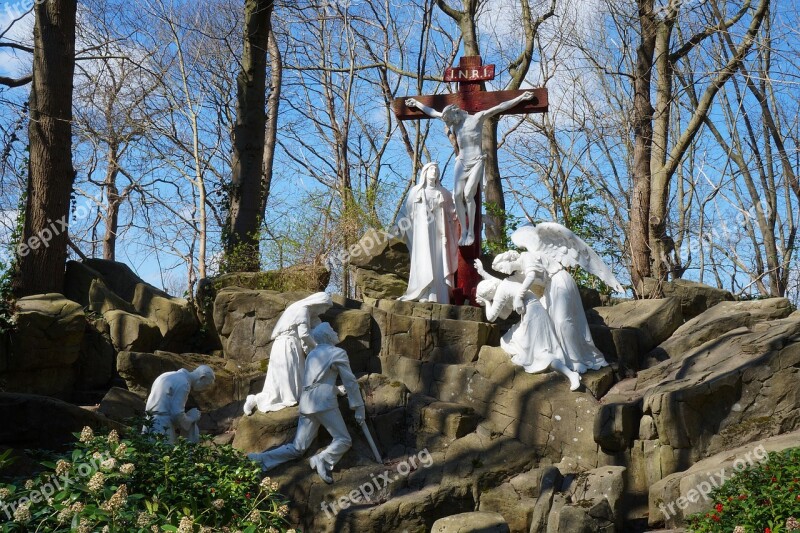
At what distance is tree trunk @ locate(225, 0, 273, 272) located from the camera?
16.1 m

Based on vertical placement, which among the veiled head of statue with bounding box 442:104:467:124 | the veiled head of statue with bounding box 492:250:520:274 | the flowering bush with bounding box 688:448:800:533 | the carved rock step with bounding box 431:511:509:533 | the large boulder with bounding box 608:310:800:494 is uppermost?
the veiled head of statue with bounding box 442:104:467:124

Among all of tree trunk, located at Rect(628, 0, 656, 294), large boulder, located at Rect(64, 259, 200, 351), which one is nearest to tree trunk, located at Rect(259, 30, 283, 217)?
large boulder, located at Rect(64, 259, 200, 351)

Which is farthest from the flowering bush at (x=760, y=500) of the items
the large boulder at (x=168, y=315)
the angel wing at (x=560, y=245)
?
the large boulder at (x=168, y=315)

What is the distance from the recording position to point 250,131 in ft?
53.3

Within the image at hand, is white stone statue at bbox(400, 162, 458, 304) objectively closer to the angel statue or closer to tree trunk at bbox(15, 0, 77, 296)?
the angel statue

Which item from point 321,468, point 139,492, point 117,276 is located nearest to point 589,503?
point 321,468

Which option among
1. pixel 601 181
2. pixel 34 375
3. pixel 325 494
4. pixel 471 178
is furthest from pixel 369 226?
pixel 601 181

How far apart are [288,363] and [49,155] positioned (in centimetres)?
635

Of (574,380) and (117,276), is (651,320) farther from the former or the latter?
(117,276)

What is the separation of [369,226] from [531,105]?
429cm

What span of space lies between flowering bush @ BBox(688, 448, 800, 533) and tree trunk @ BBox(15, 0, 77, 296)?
10.4 meters

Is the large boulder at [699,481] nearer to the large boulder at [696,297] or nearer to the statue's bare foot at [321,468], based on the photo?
the statue's bare foot at [321,468]

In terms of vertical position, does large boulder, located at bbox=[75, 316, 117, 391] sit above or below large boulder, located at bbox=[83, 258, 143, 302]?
below

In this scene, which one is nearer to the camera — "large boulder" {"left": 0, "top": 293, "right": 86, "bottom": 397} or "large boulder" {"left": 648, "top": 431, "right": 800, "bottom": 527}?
"large boulder" {"left": 648, "top": 431, "right": 800, "bottom": 527}
